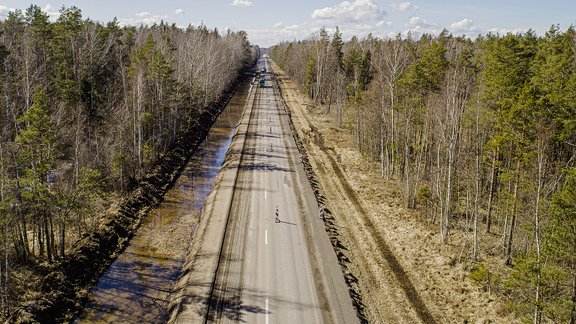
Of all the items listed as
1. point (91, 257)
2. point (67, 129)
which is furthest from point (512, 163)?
point (67, 129)

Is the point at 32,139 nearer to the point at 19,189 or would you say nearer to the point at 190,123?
the point at 19,189

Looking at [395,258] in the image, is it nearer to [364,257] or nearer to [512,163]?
[364,257]

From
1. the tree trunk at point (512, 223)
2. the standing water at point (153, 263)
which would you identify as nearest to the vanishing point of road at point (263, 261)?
the standing water at point (153, 263)

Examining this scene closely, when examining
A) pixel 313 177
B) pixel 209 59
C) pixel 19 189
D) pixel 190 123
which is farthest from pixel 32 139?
pixel 209 59

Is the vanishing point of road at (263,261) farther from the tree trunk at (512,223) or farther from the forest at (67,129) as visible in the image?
the tree trunk at (512,223)

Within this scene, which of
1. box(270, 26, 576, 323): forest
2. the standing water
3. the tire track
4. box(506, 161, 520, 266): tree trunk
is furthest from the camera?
box(506, 161, 520, 266): tree trunk

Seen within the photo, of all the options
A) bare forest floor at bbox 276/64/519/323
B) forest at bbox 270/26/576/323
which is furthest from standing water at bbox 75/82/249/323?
forest at bbox 270/26/576/323

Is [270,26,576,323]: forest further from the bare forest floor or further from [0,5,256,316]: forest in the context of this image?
[0,5,256,316]: forest
